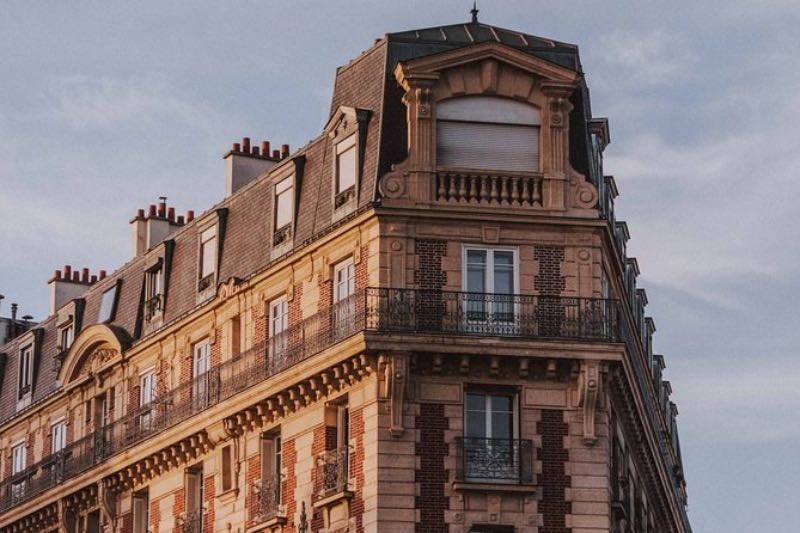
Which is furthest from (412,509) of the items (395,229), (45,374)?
(45,374)

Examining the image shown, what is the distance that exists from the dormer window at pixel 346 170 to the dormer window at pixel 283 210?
215cm

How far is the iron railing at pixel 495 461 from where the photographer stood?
163 ft

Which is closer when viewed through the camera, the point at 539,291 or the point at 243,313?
the point at 539,291

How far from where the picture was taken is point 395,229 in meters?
50.8

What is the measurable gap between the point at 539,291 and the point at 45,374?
20.1m

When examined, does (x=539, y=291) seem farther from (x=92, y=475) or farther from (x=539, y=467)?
(x=92, y=475)

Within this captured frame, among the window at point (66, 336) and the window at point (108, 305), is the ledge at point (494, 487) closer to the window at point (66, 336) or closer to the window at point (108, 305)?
the window at point (108, 305)

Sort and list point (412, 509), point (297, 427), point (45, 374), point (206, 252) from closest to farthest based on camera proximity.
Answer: point (412, 509) → point (297, 427) → point (206, 252) → point (45, 374)

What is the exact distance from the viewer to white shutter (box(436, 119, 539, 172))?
51.4 m

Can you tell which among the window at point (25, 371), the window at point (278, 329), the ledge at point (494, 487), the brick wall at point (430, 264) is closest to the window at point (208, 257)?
the window at point (278, 329)

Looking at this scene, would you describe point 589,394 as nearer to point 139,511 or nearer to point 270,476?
point 270,476

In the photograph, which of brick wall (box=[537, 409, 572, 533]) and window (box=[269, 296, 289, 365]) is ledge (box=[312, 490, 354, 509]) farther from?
window (box=[269, 296, 289, 365])

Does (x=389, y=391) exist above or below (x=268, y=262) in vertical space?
below

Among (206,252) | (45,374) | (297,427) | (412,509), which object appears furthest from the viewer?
(45,374)
